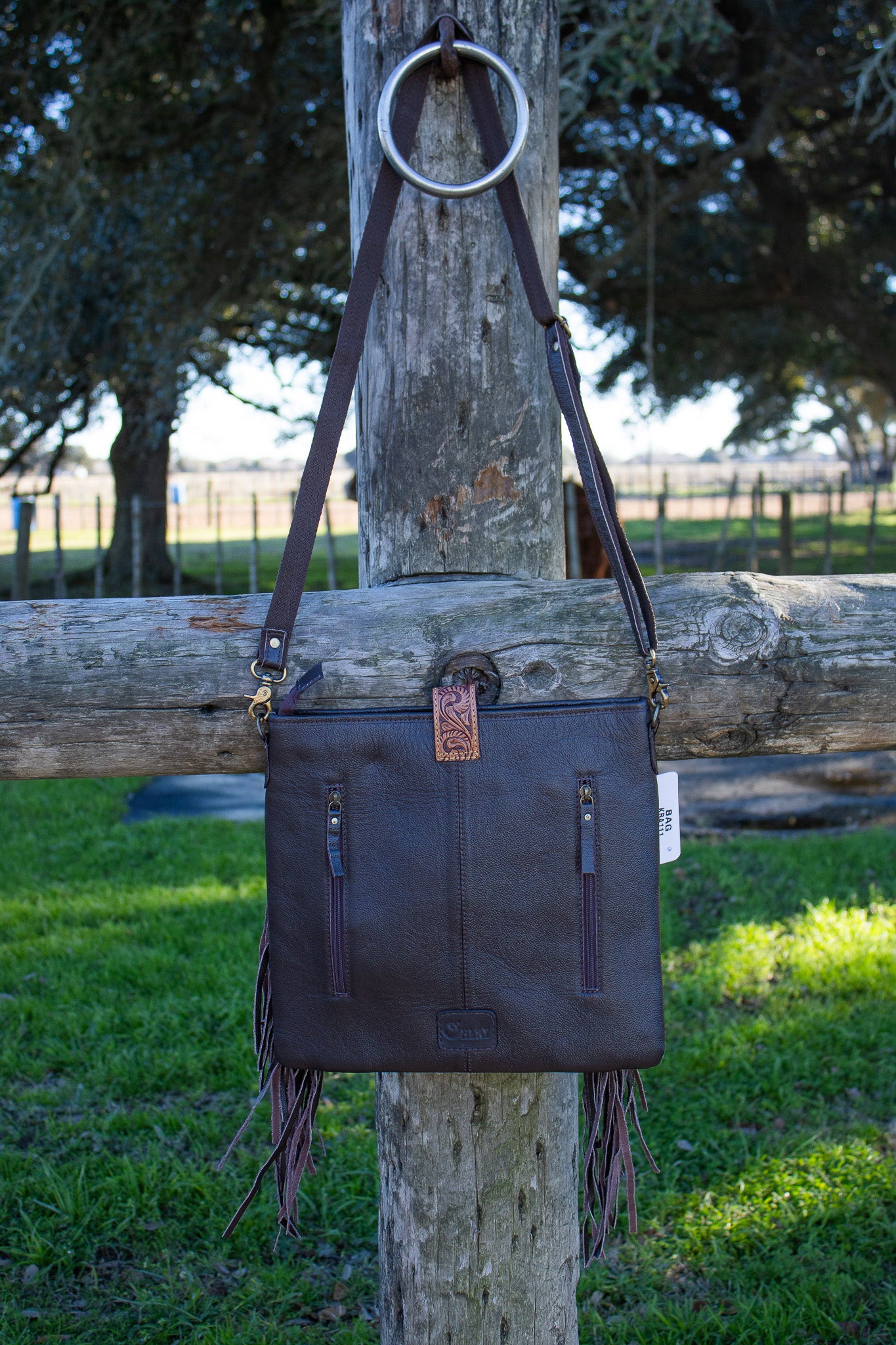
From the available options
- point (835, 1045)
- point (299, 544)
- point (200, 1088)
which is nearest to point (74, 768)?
point (299, 544)

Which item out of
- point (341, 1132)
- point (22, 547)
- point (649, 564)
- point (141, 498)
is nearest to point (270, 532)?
point (141, 498)

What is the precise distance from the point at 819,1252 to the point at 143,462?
13506mm

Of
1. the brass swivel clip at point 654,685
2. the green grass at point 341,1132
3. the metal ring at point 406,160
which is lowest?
the green grass at point 341,1132

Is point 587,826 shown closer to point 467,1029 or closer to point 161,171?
point 467,1029

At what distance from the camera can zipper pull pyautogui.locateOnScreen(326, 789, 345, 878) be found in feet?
4.56

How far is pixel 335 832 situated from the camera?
4.58ft

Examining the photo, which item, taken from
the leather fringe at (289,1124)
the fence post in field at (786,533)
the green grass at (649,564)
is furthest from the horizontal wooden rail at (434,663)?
the fence post in field at (786,533)

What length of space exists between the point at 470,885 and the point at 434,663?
0.33m

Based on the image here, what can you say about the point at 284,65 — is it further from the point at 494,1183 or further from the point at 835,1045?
the point at 494,1183

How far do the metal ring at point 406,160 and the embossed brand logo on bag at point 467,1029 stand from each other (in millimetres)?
1168

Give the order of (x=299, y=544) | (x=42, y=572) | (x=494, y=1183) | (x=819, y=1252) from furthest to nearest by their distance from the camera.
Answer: (x=42, y=572), (x=819, y=1252), (x=494, y=1183), (x=299, y=544)

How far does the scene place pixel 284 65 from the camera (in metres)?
8.63

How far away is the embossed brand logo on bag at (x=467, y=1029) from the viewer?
1365mm

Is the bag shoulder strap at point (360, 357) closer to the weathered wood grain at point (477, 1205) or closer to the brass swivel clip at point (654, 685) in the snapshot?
the brass swivel clip at point (654, 685)
